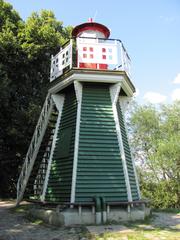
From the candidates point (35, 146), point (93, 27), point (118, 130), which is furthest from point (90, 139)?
point (93, 27)

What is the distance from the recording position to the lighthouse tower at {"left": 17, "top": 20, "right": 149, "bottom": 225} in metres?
10.3

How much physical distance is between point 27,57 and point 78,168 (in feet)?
43.6

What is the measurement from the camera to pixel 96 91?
1226 centimetres

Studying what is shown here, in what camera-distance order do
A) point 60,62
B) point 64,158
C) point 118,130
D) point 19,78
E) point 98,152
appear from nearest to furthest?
point 98,152 < point 64,158 < point 118,130 < point 60,62 < point 19,78

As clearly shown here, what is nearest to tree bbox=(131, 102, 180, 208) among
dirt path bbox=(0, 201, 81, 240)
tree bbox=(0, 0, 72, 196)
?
tree bbox=(0, 0, 72, 196)

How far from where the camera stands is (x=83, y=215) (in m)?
9.66

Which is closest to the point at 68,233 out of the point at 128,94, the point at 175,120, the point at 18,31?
the point at 128,94

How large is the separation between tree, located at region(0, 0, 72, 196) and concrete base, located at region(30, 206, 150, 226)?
34.7 ft

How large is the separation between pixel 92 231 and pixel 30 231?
1861 millimetres

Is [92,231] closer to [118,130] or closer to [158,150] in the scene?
[118,130]

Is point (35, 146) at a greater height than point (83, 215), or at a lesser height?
greater

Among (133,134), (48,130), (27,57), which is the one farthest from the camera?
(133,134)

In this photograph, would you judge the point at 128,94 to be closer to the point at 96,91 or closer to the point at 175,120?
the point at 96,91

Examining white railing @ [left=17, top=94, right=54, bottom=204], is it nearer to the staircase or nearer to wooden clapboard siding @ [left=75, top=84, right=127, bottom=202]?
the staircase
